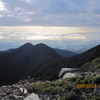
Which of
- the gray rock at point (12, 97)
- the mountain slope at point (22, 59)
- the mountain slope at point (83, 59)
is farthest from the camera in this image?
the mountain slope at point (22, 59)

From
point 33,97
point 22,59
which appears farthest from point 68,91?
point 22,59

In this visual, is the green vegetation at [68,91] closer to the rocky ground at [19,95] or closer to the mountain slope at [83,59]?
the rocky ground at [19,95]

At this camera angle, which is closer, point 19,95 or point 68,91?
point 68,91

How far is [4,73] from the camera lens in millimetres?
109625

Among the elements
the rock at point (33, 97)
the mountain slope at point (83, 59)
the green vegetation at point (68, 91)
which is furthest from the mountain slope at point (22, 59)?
the rock at point (33, 97)

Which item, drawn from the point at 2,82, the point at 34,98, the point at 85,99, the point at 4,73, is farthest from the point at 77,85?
the point at 4,73

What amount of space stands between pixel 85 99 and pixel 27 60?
112998mm

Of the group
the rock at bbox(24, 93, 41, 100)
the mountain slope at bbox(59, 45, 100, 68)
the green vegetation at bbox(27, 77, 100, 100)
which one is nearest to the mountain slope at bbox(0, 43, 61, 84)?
the mountain slope at bbox(59, 45, 100, 68)

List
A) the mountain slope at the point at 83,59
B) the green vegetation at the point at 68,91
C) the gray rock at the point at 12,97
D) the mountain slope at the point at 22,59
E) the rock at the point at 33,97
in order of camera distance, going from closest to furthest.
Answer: the green vegetation at the point at 68,91 → the rock at the point at 33,97 → the gray rock at the point at 12,97 → the mountain slope at the point at 83,59 → the mountain slope at the point at 22,59

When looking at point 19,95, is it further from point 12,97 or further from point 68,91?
point 68,91

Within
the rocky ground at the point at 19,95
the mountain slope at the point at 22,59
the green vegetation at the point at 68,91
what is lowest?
the mountain slope at the point at 22,59

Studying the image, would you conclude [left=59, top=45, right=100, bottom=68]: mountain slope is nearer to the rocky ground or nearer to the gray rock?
the rocky ground

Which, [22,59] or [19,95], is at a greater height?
[19,95]

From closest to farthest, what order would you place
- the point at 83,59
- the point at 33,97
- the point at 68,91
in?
the point at 33,97 → the point at 68,91 → the point at 83,59
